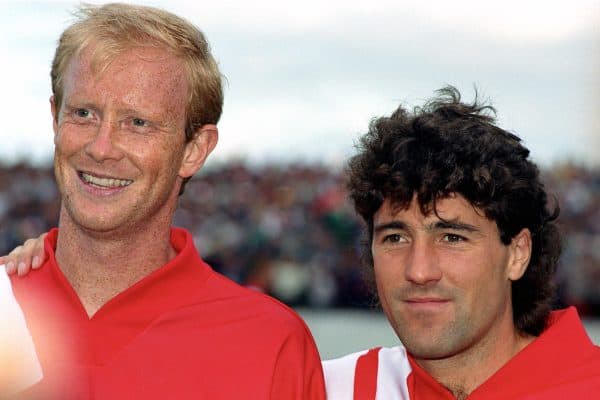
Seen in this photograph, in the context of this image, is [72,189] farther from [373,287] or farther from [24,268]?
[373,287]

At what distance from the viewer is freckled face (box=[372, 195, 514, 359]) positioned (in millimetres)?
3037

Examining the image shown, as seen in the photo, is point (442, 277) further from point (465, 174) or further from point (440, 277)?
point (465, 174)

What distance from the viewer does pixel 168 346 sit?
2828 millimetres

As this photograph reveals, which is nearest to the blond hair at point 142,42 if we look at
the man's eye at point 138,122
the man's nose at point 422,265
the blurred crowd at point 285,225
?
the man's eye at point 138,122

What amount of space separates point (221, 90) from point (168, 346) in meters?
0.81

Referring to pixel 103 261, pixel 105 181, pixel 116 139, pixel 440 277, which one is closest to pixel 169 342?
pixel 103 261

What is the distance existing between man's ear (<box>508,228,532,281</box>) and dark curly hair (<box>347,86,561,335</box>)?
0.03m

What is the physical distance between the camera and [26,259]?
3014 millimetres

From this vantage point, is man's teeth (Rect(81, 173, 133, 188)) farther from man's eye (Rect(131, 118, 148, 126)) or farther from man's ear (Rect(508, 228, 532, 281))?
man's ear (Rect(508, 228, 532, 281))

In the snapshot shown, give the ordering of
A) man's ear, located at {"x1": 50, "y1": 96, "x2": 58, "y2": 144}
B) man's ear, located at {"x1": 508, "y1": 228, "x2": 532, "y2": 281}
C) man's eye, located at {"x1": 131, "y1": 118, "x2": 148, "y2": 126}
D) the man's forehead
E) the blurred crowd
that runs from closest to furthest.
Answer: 1. man's eye, located at {"x1": 131, "y1": 118, "x2": 148, "y2": 126}
2. man's ear, located at {"x1": 50, "y1": 96, "x2": 58, "y2": 144}
3. the man's forehead
4. man's ear, located at {"x1": 508, "y1": 228, "x2": 532, "y2": 281}
5. the blurred crowd

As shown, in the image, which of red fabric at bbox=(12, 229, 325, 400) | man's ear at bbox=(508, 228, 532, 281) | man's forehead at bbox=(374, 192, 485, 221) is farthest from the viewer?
man's ear at bbox=(508, 228, 532, 281)

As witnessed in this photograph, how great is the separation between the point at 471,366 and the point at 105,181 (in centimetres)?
125

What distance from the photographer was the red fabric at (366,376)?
125 inches

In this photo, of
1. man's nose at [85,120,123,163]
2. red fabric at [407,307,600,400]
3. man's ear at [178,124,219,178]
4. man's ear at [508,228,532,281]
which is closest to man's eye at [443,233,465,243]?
man's ear at [508,228,532,281]
